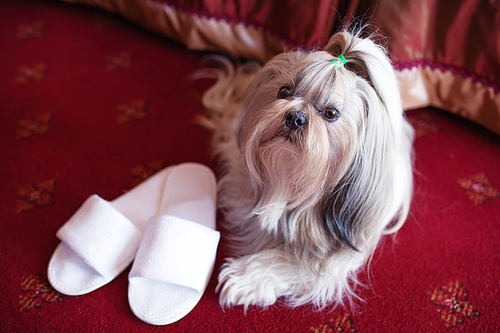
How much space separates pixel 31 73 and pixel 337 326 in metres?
2.16

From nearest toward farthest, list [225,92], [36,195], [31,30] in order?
[36,195]
[225,92]
[31,30]

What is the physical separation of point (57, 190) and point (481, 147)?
2085 millimetres

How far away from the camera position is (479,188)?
68.8 inches

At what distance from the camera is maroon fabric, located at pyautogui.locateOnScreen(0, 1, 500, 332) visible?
1339 mm

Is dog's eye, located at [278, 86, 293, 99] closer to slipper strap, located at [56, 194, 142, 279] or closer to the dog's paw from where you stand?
the dog's paw

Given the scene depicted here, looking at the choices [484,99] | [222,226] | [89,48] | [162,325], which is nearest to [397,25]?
[484,99]

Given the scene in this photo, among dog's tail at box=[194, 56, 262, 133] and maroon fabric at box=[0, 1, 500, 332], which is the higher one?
dog's tail at box=[194, 56, 262, 133]

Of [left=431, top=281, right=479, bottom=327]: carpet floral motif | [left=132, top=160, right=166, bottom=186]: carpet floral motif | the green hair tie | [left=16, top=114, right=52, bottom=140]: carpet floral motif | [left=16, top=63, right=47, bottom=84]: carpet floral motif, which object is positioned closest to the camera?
the green hair tie

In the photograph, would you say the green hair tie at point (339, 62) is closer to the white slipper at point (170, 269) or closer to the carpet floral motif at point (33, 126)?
the white slipper at point (170, 269)

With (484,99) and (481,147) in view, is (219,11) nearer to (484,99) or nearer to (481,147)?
(484,99)

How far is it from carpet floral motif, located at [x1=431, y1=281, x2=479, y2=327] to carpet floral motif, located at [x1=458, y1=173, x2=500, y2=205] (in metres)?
0.47

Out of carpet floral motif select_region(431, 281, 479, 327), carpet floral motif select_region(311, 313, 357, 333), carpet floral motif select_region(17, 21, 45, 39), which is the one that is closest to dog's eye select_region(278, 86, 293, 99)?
carpet floral motif select_region(311, 313, 357, 333)

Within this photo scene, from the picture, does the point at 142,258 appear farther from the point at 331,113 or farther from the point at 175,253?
the point at 331,113

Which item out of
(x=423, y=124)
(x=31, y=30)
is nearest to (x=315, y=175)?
(x=423, y=124)
